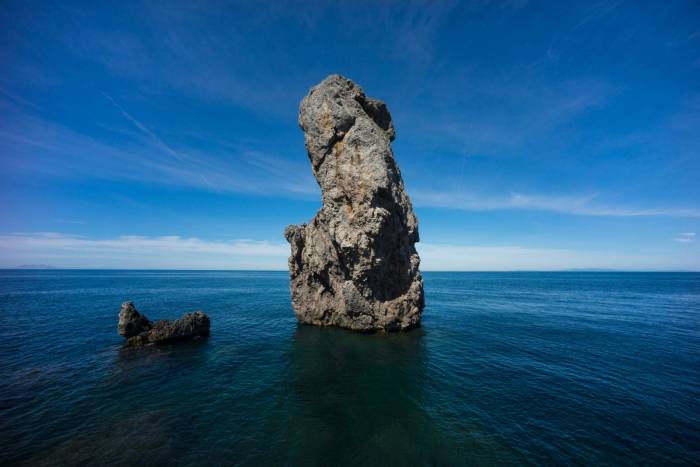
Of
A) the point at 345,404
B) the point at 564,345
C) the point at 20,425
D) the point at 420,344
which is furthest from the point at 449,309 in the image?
the point at 20,425

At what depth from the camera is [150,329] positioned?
30.0 m

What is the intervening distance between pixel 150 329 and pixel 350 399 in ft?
84.2

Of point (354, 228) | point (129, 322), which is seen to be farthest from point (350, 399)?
point (129, 322)

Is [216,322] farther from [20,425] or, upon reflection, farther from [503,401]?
[503,401]

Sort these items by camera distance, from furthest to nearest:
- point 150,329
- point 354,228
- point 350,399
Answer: point 354,228
point 150,329
point 350,399

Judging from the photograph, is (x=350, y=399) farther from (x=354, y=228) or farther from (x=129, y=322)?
(x=129, y=322)

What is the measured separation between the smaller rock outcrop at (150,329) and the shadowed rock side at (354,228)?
1325cm

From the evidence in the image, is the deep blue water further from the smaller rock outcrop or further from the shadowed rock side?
the shadowed rock side

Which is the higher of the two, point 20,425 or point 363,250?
point 363,250

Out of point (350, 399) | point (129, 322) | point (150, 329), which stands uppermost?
point (129, 322)

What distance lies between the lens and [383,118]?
1425 inches

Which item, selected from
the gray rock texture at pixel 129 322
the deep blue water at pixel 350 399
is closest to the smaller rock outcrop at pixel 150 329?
the gray rock texture at pixel 129 322

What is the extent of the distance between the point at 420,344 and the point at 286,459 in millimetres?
Answer: 20125

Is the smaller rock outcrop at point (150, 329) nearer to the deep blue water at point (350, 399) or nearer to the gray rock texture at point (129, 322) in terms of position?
the gray rock texture at point (129, 322)
